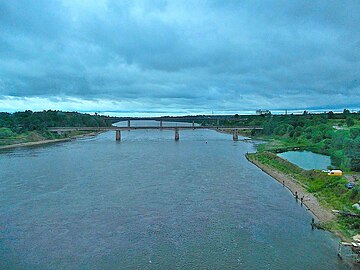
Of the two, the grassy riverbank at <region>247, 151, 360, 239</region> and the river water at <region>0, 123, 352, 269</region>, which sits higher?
the grassy riverbank at <region>247, 151, 360, 239</region>

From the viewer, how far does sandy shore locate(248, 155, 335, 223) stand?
1841cm

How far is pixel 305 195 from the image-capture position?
2291 cm

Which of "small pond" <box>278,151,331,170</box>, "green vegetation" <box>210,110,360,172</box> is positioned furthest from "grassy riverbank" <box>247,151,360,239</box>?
"green vegetation" <box>210,110,360,172</box>

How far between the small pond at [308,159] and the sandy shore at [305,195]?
3067 mm


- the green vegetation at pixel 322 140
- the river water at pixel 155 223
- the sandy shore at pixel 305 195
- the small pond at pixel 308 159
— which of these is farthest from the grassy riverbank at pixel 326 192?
the green vegetation at pixel 322 140

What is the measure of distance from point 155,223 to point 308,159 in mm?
25570

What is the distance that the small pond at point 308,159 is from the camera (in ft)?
107

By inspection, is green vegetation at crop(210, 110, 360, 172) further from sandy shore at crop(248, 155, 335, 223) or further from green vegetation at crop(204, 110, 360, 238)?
sandy shore at crop(248, 155, 335, 223)

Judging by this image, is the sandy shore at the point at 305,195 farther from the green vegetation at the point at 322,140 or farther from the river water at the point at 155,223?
the green vegetation at the point at 322,140

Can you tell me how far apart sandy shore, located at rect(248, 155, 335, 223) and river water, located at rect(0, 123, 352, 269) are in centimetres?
68

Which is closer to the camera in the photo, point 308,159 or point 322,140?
point 308,159

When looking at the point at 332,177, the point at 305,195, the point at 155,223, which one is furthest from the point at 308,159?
the point at 155,223

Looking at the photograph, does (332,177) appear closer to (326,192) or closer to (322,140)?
(326,192)

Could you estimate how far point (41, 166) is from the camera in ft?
119
